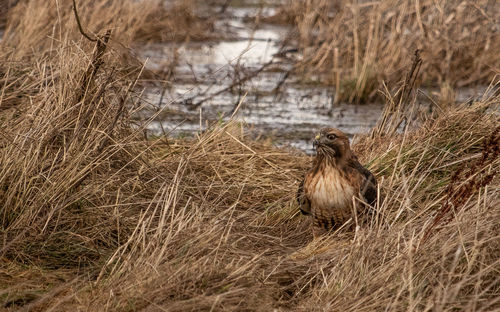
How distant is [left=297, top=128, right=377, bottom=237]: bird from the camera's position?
15.6 ft

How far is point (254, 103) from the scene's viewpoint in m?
10.0

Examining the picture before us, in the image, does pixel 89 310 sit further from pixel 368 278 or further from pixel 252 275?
pixel 368 278

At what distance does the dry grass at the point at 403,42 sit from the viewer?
9.74 meters

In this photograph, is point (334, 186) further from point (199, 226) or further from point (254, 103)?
point (254, 103)

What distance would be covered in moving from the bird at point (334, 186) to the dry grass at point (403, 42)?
4440 millimetres

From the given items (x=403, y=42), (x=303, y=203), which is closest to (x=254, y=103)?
(x=403, y=42)

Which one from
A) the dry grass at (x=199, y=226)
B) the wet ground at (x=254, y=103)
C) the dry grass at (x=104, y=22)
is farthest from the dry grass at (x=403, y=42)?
the dry grass at (x=199, y=226)

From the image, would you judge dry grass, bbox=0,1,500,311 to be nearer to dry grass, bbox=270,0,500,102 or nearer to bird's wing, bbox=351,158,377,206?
bird's wing, bbox=351,158,377,206

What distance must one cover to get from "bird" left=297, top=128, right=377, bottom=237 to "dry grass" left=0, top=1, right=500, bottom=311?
118mm

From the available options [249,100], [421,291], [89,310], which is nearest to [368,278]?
[421,291]

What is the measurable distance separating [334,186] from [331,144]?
236mm

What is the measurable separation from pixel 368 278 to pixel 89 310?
1.15m

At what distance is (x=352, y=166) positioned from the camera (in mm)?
4906

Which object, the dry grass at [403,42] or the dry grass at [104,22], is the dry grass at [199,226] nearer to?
the dry grass at [104,22]
